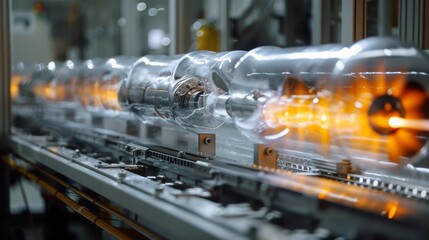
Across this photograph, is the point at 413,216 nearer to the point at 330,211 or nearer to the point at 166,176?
the point at 330,211

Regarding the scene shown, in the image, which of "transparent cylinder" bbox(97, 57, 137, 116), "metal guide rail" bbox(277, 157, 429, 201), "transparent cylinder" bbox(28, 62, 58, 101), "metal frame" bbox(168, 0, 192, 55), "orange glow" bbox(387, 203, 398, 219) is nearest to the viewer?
"orange glow" bbox(387, 203, 398, 219)

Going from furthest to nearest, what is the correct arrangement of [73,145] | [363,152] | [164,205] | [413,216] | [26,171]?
[26,171] → [73,145] → [363,152] → [164,205] → [413,216]

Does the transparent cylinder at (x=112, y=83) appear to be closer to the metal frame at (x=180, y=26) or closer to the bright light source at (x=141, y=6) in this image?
the metal frame at (x=180, y=26)

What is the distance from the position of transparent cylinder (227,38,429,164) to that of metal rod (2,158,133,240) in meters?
0.46

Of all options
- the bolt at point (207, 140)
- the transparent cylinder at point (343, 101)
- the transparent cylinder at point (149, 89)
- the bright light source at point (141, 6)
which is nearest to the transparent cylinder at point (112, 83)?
the transparent cylinder at point (149, 89)

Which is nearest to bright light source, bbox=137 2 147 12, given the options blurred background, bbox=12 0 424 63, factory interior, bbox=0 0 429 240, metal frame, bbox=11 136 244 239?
blurred background, bbox=12 0 424 63

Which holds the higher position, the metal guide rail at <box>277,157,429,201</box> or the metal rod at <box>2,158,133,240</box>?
the metal guide rail at <box>277,157,429,201</box>

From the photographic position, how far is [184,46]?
11.0 ft

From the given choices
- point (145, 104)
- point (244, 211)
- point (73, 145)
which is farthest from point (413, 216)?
point (73, 145)

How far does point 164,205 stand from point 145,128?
113 cm

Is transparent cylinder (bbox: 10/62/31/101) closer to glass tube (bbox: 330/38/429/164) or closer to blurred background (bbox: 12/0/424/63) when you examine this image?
blurred background (bbox: 12/0/424/63)

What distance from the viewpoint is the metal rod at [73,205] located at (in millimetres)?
1817

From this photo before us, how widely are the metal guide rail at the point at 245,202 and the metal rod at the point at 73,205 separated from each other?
3.5 inches

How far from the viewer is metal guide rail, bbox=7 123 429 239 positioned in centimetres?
109
